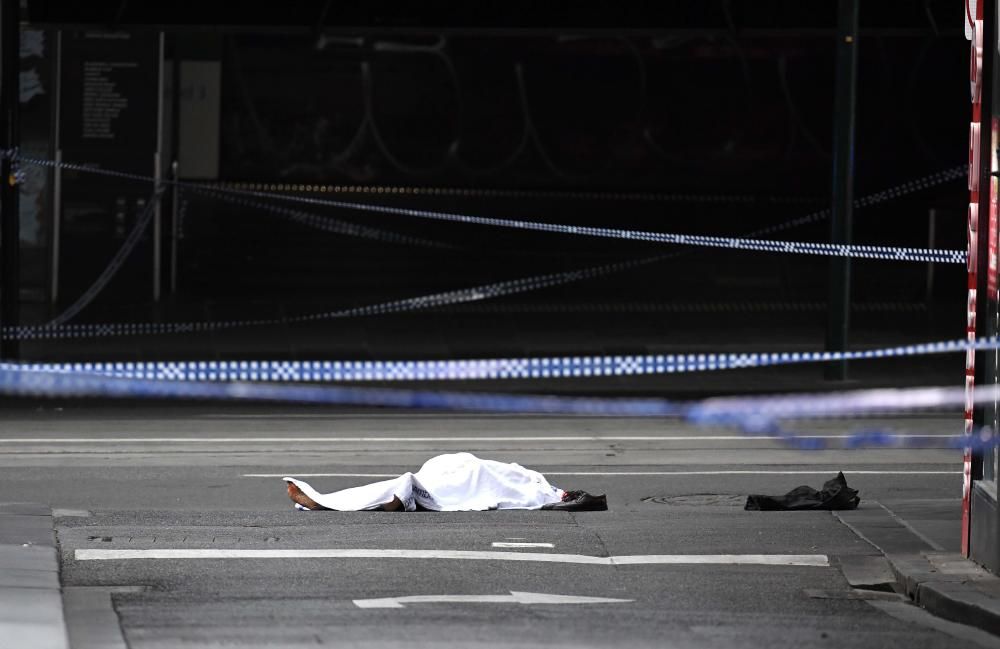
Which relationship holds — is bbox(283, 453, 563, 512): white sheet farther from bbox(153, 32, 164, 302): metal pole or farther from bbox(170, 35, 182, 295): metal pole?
bbox(170, 35, 182, 295): metal pole

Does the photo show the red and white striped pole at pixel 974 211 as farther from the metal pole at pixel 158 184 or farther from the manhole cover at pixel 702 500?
the metal pole at pixel 158 184

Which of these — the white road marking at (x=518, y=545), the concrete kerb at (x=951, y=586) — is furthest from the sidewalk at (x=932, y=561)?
the white road marking at (x=518, y=545)

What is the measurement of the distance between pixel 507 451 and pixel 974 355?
17.4ft

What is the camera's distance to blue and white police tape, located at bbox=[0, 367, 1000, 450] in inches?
675

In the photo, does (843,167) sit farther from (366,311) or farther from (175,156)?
(175,156)

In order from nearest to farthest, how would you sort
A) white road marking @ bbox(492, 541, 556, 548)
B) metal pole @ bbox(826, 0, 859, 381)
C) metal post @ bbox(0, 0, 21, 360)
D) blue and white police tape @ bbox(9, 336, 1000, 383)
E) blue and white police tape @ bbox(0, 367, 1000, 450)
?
1. white road marking @ bbox(492, 541, 556, 548)
2. blue and white police tape @ bbox(0, 367, 1000, 450)
3. blue and white police tape @ bbox(9, 336, 1000, 383)
4. metal post @ bbox(0, 0, 21, 360)
5. metal pole @ bbox(826, 0, 859, 381)

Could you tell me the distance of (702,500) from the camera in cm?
1234

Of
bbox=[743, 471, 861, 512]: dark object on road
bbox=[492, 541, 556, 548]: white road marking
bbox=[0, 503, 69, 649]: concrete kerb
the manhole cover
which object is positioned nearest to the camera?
bbox=[0, 503, 69, 649]: concrete kerb

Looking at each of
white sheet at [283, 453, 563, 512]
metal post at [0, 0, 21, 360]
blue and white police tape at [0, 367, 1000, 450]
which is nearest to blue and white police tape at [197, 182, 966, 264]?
metal post at [0, 0, 21, 360]

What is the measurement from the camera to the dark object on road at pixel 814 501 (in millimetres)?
11898

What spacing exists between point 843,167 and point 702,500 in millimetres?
8255

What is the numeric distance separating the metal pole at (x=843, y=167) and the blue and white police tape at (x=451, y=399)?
1094 mm

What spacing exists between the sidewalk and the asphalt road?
0.09m

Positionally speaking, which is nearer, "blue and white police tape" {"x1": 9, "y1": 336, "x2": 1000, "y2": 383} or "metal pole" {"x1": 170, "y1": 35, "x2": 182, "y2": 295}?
"blue and white police tape" {"x1": 9, "y1": 336, "x2": 1000, "y2": 383}
